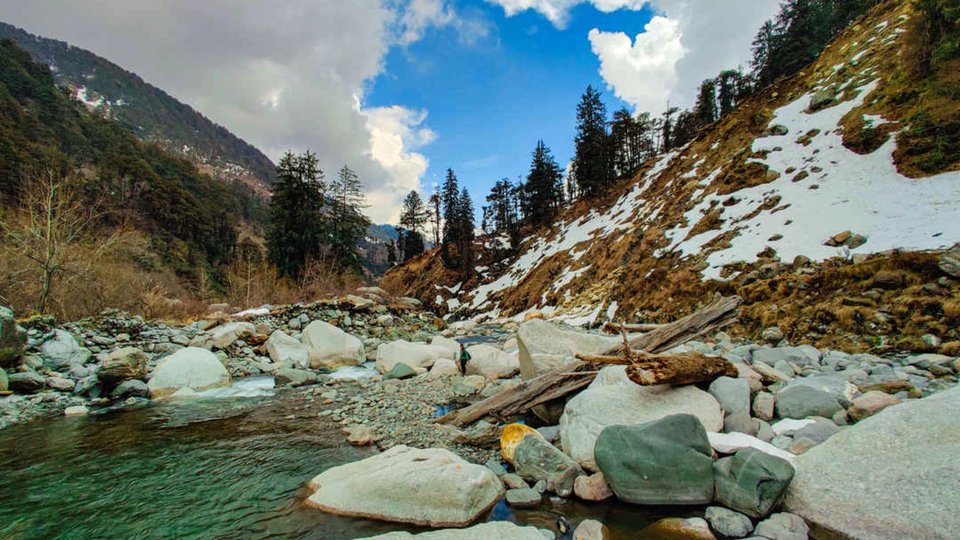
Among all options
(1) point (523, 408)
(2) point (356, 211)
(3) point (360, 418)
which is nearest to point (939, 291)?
(1) point (523, 408)

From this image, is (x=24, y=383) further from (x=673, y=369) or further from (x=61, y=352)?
(x=673, y=369)

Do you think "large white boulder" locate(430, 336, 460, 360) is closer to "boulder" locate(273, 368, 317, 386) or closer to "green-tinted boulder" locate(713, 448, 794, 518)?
"boulder" locate(273, 368, 317, 386)

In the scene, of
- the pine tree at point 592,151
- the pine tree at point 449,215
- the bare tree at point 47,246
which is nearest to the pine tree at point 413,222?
the pine tree at point 449,215

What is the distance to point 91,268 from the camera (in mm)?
15867

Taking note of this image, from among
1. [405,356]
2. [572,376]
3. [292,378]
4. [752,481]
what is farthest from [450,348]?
[752,481]

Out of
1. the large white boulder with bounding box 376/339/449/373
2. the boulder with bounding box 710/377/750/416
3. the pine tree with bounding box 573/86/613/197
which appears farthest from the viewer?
the pine tree with bounding box 573/86/613/197

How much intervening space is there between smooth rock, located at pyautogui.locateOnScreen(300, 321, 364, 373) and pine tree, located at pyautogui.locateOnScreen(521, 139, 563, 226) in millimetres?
45859

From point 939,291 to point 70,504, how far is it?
52.6ft

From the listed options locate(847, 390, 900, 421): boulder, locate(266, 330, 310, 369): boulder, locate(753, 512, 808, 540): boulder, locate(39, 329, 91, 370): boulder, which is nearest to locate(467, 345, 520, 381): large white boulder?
locate(266, 330, 310, 369): boulder

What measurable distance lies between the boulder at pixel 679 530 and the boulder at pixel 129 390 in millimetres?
11565

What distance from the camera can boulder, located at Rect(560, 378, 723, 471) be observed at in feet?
16.9

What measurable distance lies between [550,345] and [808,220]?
1321 cm

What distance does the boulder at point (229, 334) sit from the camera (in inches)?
530

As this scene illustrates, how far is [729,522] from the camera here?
359 centimetres
